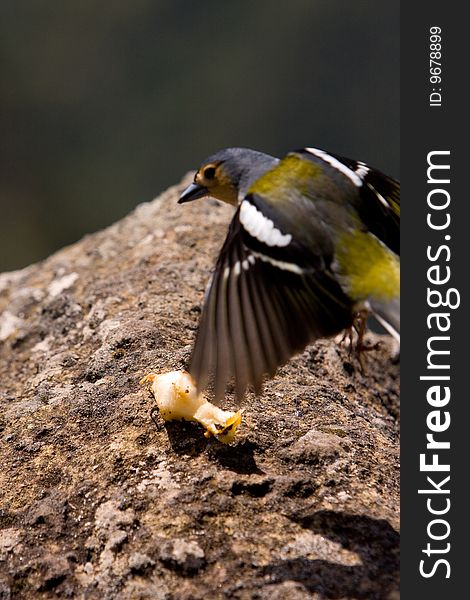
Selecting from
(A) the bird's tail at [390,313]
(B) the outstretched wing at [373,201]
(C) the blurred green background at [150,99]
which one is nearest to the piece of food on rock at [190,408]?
(A) the bird's tail at [390,313]

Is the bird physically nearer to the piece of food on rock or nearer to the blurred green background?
the piece of food on rock

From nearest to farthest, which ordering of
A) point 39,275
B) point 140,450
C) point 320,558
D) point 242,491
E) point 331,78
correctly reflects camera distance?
point 320,558, point 242,491, point 140,450, point 39,275, point 331,78

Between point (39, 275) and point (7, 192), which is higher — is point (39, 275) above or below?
below

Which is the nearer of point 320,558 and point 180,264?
point 320,558

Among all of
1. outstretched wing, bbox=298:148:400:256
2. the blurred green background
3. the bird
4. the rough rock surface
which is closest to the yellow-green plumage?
the bird

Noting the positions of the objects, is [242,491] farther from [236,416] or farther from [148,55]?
[148,55]

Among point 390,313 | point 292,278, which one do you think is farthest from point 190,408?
point 390,313

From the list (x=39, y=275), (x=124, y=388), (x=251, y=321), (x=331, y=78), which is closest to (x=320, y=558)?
(x=251, y=321)
